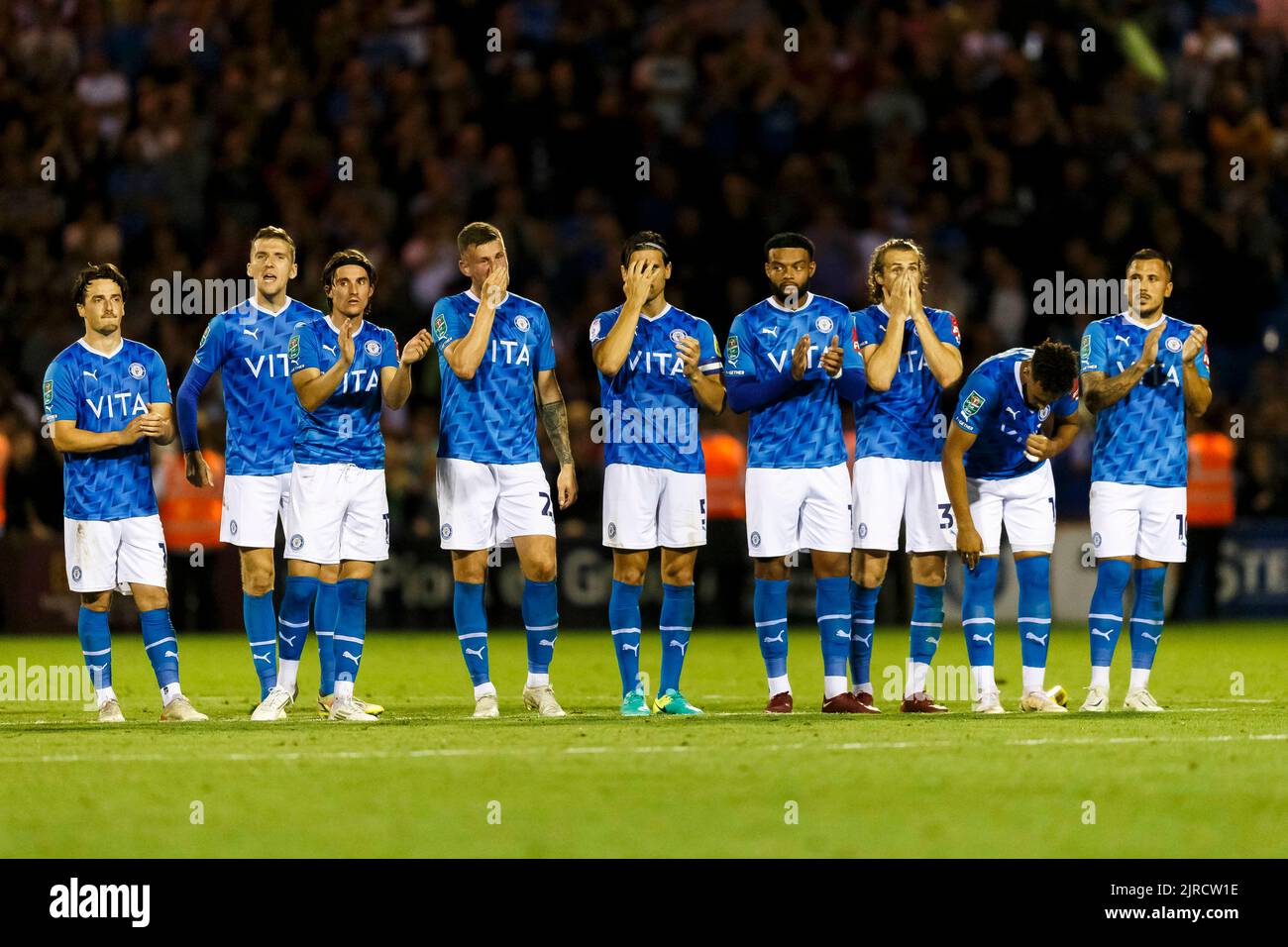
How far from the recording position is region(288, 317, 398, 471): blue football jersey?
424 inches

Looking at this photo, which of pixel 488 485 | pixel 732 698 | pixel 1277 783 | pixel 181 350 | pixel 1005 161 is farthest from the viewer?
pixel 1005 161

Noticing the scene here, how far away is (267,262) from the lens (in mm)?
10883

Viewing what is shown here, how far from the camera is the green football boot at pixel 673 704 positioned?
10.7 metres

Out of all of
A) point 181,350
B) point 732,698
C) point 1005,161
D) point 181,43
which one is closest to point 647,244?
point 732,698

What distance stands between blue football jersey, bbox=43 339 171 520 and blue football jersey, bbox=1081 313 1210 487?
4738mm

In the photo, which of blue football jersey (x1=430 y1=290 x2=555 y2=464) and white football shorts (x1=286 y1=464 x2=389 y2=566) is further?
white football shorts (x1=286 y1=464 x2=389 y2=566)

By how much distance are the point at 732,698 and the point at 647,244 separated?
109 inches

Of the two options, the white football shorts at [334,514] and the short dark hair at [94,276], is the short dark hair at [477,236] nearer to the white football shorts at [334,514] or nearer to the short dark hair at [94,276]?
the white football shorts at [334,514]

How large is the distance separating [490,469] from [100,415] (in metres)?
1.95

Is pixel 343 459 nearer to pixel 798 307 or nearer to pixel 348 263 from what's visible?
pixel 348 263

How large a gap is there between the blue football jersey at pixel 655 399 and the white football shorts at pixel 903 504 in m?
0.85

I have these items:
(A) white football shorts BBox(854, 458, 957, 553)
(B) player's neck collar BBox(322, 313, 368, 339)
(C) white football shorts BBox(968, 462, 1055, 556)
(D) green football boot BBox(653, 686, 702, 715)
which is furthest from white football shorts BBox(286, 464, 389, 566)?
(C) white football shorts BBox(968, 462, 1055, 556)

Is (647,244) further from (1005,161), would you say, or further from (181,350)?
(1005,161)

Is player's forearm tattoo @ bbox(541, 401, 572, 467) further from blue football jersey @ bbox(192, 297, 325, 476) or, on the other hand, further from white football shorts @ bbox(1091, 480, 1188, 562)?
white football shorts @ bbox(1091, 480, 1188, 562)
